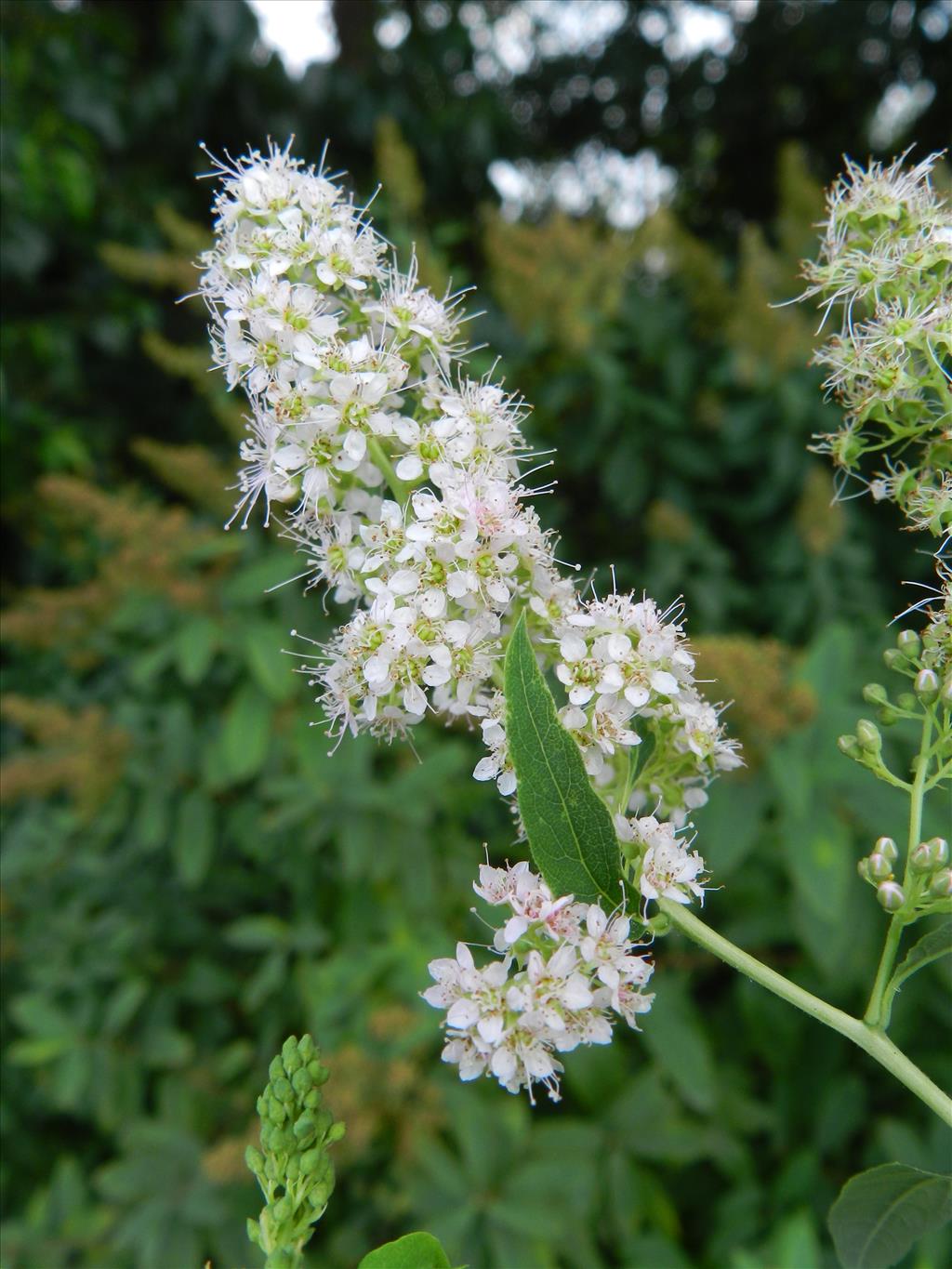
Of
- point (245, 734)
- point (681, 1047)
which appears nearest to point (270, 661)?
point (245, 734)

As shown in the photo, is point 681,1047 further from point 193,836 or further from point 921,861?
point 921,861

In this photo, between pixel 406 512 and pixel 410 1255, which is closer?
pixel 410 1255

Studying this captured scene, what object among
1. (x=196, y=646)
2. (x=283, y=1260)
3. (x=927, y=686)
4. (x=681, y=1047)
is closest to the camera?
(x=283, y=1260)

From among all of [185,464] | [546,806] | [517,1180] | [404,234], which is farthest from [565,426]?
[546,806]

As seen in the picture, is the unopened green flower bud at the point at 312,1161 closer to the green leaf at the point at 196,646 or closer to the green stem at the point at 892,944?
the green stem at the point at 892,944

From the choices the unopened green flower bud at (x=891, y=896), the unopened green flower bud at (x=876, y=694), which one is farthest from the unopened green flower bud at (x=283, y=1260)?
the unopened green flower bud at (x=876, y=694)

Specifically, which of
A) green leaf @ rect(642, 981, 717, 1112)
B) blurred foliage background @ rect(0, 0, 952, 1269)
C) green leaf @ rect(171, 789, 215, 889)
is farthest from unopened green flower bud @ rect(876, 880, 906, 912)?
green leaf @ rect(171, 789, 215, 889)

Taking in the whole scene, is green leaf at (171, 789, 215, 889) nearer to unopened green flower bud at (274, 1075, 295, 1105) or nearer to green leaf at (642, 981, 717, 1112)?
green leaf at (642, 981, 717, 1112)
